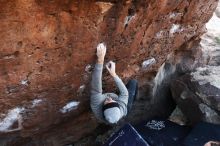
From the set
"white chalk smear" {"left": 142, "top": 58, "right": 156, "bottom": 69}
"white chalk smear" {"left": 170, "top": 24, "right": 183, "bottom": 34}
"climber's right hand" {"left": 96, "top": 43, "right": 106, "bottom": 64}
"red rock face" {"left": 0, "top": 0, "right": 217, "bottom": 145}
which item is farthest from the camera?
"white chalk smear" {"left": 142, "top": 58, "right": 156, "bottom": 69}

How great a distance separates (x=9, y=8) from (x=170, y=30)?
1.73m

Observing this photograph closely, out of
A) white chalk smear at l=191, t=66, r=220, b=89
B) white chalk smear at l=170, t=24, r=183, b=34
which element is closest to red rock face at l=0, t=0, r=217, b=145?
white chalk smear at l=170, t=24, r=183, b=34

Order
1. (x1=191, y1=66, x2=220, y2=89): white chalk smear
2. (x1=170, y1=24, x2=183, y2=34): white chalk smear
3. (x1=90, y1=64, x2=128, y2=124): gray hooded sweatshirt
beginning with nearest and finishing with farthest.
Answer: (x1=90, y1=64, x2=128, y2=124): gray hooded sweatshirt → (x1=170, y1=24, x2=183, y2=34): white chalk smear → (x1=191, y1=66, x2=220, y2=89): white chalk smear

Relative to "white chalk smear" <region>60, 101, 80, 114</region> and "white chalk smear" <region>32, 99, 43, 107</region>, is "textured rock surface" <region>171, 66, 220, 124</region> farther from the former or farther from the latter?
"white chalk smear" <region>32, 99, 43, 107</region>

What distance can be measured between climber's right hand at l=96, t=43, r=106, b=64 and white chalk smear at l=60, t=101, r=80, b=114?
573 mm

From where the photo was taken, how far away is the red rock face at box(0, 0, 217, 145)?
2.86 metres

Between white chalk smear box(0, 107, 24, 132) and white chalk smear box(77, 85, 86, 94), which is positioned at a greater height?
white chalk smear box(77, 85, 86, 94)

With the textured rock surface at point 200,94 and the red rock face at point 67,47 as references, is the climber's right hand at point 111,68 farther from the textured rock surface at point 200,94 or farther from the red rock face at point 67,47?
the textured rock surface at point 200,94

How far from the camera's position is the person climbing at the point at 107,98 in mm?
3442

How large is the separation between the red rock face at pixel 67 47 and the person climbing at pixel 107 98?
74 millimetres

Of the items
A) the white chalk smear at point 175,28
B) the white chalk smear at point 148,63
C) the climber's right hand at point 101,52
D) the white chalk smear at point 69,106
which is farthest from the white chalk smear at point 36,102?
the white chalk smear at point 175,28

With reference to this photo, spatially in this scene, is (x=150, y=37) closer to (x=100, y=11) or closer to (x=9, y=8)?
(x=100, y=11)

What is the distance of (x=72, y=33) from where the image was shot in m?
3.08

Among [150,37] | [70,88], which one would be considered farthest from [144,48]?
[70,88]
